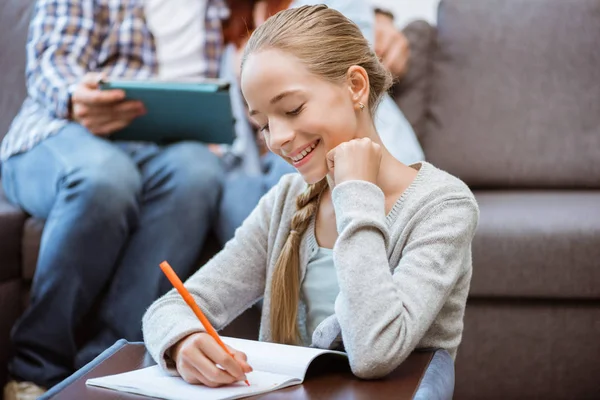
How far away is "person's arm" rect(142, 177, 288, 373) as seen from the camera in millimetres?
893

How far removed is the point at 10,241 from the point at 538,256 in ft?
3.57

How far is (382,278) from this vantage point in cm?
76

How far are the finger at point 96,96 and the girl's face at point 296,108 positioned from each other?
74 cm

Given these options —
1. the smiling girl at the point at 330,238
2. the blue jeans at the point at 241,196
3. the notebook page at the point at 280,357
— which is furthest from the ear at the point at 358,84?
the blue jeans at the point at 241,196

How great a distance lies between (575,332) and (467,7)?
3.13 feet

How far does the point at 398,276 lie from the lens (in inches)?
31.4

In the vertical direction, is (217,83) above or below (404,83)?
above

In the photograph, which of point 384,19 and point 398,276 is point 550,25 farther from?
point 398,276

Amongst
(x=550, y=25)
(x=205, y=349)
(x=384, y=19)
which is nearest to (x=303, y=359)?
(x=205, y=349)

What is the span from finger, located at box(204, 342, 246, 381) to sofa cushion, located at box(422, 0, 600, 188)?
126 cm

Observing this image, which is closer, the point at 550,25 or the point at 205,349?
the point at 205,349

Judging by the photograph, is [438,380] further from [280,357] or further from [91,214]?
[91,214]

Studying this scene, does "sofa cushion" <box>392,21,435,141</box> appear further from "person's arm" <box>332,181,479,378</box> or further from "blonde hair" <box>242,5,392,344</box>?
"person's arm" <box>332,181,479,378</box>

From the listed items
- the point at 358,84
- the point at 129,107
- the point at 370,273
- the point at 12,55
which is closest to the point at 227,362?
the point at 370,273
